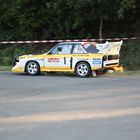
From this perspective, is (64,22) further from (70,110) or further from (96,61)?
(70,110)

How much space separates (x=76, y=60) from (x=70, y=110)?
363 inches

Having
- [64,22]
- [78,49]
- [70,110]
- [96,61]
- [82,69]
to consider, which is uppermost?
[64,22]

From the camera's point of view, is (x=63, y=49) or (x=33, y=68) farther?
(x=33, y=68)

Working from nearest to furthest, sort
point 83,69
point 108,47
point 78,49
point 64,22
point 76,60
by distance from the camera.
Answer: point 83,69 → point 76,60 → point 78,49 → point 108,47 → point 64,22

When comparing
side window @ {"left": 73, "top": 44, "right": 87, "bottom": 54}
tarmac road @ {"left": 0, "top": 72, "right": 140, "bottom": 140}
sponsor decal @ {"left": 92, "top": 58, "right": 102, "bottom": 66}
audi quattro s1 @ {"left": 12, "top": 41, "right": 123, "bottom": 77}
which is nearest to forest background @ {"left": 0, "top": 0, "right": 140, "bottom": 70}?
audi quattro s1 @ {"left": 12, "top": 41, "right": 123, "bottom": 77}

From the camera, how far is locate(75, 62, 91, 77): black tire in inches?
802

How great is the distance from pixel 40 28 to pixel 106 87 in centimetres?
1691

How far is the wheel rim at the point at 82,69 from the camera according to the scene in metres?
20.4

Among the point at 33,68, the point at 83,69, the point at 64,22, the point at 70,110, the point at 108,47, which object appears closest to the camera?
the point at 70,110

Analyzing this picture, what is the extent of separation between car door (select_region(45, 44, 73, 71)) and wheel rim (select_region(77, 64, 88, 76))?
1.79 ft

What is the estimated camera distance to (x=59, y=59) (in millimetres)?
21188

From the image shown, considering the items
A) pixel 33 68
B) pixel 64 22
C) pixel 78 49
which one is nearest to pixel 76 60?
pixel 78 49

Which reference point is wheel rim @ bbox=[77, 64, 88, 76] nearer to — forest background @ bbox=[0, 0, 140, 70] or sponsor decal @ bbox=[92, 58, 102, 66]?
sponsor decal @ bbox=[92, 58, 102, 66]

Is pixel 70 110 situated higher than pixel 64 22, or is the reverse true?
pixel 64 22
